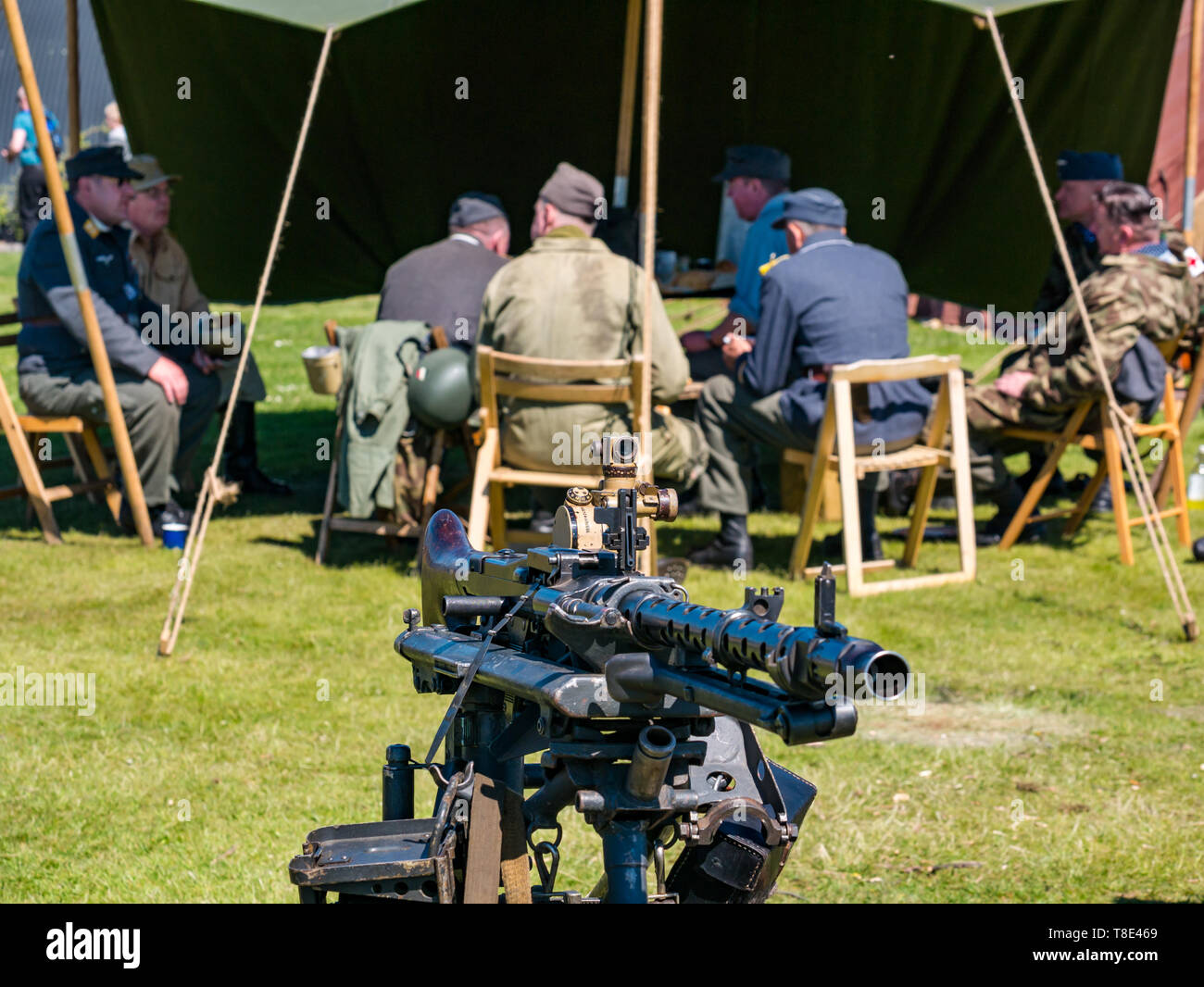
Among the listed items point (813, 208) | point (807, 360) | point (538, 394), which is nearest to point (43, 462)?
point (538, 394)

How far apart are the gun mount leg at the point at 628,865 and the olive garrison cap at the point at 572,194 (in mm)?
5188

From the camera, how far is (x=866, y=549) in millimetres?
7438

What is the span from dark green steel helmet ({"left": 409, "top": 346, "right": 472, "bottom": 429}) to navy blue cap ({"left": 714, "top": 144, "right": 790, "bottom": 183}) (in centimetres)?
280

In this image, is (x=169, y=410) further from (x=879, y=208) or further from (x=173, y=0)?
(x=879, y=208)

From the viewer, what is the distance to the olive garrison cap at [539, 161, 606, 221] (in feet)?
23.0

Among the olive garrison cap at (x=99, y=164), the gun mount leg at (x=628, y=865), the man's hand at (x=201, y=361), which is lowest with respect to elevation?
the gun mount leg at (x=628, y=865)

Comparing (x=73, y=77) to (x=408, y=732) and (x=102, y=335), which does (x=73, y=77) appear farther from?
(x=408, y=732)

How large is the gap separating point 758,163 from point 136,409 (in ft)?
12.5

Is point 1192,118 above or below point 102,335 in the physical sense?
above

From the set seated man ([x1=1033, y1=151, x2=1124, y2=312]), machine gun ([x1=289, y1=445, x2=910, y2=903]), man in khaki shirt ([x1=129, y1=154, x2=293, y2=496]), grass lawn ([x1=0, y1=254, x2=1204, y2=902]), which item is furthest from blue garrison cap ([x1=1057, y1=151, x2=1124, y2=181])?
machine gun ([x1=289, y1=445, x2=910, y2=903])

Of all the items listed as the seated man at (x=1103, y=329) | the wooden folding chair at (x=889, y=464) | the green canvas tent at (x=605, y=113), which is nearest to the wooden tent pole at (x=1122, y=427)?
the seated man at (x=1103, y=329)

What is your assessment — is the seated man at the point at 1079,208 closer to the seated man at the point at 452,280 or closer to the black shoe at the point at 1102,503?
the black shoe at the point at 1102,503

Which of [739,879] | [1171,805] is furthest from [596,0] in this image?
[739,879]

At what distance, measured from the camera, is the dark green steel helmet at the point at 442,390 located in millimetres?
6789
